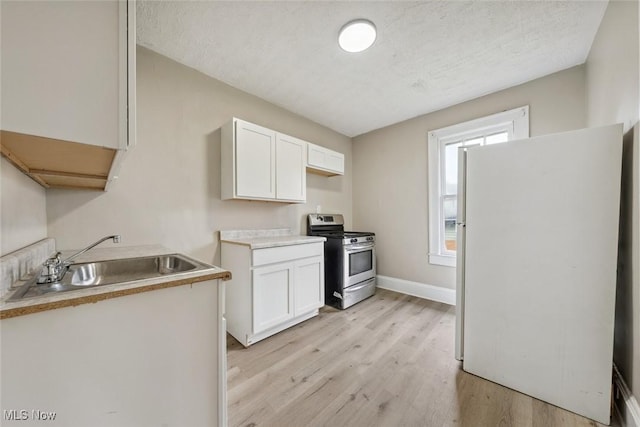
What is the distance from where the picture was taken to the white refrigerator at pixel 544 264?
4.43ft

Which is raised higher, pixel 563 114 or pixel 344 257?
pixel 563 114

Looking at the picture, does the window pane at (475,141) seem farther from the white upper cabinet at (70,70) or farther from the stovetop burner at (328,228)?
the white upper cabinet at (70,70)

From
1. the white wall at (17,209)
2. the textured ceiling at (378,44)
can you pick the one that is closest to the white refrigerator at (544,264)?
the textured ceiling at (378,44)

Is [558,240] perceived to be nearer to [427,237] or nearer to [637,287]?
[637,287]

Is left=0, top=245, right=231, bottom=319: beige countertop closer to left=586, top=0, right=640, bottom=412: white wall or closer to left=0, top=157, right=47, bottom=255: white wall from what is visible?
left=0, top=157, right=47, bottom=255: white wall

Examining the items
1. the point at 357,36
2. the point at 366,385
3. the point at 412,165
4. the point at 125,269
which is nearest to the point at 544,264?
the point at 366,385

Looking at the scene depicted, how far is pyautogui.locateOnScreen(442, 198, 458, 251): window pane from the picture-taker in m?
3.19

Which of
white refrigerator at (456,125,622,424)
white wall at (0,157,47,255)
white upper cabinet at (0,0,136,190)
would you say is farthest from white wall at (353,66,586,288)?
white wall at (0,157,47,255)

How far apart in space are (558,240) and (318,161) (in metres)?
2.48

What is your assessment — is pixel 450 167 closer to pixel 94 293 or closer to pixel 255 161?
pixel 255 161

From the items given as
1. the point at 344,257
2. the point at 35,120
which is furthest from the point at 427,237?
the point at 35,120

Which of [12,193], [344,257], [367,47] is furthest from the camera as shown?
[344,257]

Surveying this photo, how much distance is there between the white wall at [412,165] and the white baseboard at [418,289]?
0.21 ft

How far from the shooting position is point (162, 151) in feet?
7.09
